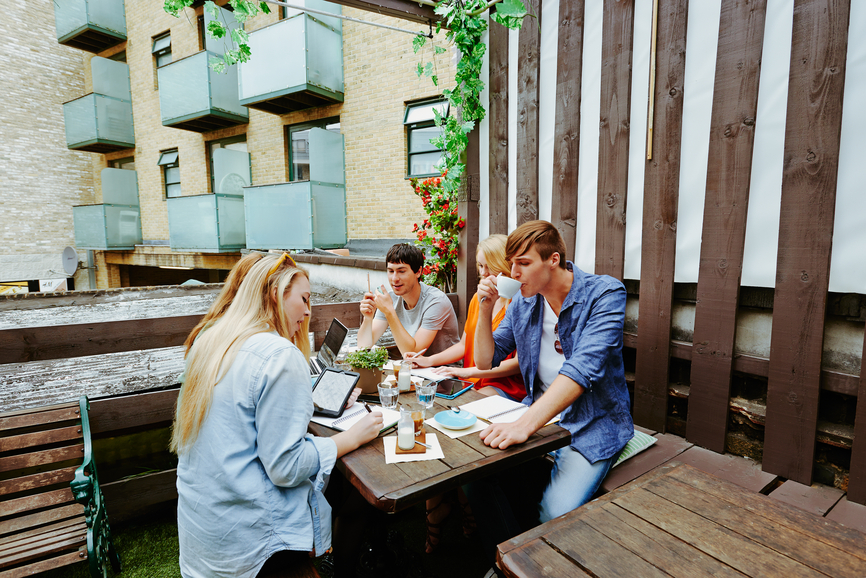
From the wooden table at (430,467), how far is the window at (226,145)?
10982mm

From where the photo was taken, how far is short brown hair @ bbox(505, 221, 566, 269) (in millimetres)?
2111

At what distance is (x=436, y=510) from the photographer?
2.61m

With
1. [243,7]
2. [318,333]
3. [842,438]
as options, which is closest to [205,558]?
[318,333]

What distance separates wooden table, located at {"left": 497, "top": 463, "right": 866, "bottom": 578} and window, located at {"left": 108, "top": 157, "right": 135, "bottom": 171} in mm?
16449

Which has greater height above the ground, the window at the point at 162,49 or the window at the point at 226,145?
the window at the point at 162,49

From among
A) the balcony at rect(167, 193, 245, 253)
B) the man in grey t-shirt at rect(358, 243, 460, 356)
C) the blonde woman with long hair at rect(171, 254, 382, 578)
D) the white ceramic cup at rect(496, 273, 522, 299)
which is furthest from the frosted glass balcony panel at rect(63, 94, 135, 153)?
the white ceramic cup at rect(496, 273, 522, 299)

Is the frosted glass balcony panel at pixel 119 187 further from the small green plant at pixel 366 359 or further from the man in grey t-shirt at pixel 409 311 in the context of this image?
the small green plant at pixel 366 359

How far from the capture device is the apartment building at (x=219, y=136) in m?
8.41

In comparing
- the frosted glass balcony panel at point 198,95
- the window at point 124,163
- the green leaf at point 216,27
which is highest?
the frosted glass balcony panel at point 198,95

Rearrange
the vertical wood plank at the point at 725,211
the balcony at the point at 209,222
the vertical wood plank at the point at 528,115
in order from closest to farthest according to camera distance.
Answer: the vertical wood plank at the point at 725,211
the vertical wood plank at the point at 528,115
the balcony at the point at 209,222

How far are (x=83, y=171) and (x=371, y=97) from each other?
11.6 metres

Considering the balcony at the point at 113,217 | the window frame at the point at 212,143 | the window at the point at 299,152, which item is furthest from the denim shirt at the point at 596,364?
the balcony at the point at 113,217

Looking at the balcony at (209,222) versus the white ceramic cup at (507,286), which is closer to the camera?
the white ceramic cup at (507,286)

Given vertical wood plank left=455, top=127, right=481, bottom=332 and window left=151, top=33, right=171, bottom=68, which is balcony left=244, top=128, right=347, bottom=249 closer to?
vertical wood plank left=455, top=127, right=481, bottom=332
